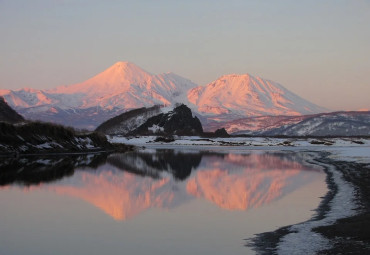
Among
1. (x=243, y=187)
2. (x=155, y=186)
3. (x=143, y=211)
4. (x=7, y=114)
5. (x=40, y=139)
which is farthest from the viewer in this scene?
(x=7, y=114)

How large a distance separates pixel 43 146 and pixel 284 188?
33688 mm

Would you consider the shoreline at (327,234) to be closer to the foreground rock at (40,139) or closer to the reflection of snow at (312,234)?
the reflection of snow at (312,234)

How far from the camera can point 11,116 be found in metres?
66.6

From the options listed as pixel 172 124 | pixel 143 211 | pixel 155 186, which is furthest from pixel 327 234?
pixel 172 124

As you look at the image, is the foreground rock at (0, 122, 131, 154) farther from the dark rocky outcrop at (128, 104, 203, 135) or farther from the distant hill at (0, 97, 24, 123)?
the dark rocky outcrop at (128, 104, 203, 135)

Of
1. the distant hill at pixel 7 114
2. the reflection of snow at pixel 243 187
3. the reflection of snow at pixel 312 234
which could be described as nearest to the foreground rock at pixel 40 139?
the distant hill at pixel 7 114

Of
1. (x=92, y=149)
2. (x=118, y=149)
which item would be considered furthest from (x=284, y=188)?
(x=118, y=149)

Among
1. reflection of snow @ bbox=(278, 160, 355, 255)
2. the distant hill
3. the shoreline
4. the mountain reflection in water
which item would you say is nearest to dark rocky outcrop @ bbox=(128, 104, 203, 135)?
the distant hill

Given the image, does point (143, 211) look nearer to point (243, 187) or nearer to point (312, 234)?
point (312, 234)

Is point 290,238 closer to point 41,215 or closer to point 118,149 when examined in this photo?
point 41,215

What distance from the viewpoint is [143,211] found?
1620 centimetres

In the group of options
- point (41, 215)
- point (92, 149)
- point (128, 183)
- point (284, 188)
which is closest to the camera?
Answer: point (41, 215)

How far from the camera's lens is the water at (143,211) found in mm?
11531

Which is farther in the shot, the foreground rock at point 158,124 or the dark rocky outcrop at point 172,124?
the foreground rock at point 158,124
